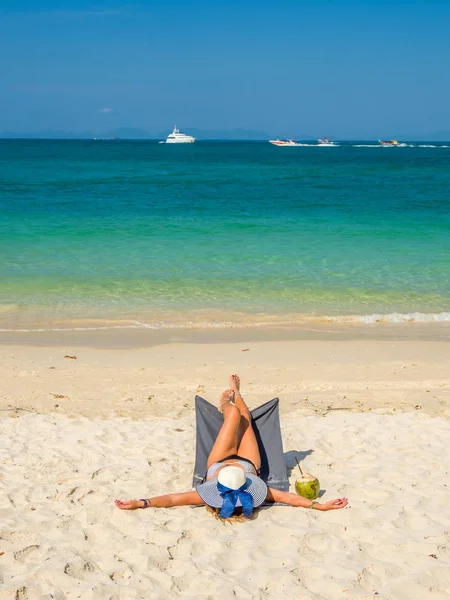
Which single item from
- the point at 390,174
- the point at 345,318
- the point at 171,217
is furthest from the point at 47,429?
the point at 390,174

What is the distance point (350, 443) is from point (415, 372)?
3324 mm

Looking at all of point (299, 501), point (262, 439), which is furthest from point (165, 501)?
point (262, 439)

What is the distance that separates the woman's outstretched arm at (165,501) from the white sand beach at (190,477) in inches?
2.3

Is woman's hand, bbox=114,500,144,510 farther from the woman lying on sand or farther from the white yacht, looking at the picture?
the white yacht

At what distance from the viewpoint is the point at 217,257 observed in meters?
19.6

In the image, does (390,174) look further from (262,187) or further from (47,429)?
(47,429)

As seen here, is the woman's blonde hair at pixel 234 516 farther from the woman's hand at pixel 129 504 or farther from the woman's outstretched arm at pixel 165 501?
the woman's hand at pixel 129 504

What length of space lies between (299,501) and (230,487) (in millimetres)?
620

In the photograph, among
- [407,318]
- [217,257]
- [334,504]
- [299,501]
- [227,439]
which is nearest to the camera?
[334,504]

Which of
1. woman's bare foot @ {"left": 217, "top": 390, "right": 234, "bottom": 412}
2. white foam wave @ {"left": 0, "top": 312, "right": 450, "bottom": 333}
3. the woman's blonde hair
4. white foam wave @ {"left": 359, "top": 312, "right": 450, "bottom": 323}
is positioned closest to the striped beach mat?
woman's bare foot @ {"left": 217, "top": 390, "right": 234, "bottom": 412}

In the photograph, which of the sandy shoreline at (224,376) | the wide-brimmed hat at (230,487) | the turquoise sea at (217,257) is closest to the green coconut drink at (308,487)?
the wide-brimmed hat at (230,487)

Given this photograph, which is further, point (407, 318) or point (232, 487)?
point (407, 318)

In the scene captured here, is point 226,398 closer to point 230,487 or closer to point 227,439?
point 227,439

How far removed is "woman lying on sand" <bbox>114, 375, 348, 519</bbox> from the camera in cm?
562
